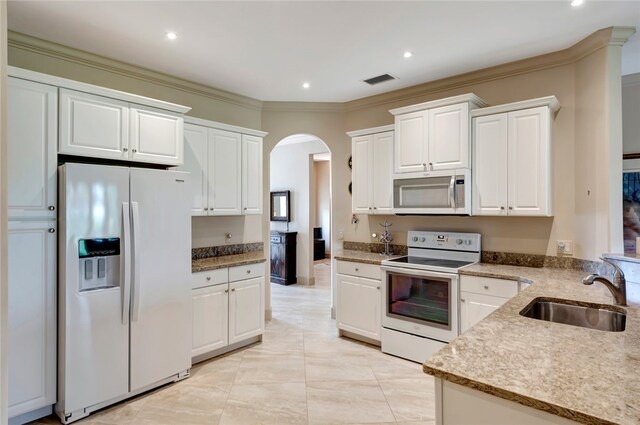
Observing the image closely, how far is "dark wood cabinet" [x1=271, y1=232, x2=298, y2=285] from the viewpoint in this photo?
6613 mm

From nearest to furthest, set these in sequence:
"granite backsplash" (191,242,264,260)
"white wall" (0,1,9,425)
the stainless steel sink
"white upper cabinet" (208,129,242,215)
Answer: "white wall" (0,1,9,425) → the stainless steel sink → "white upper cabinet" (208,129,242,215) → "granite backsplash" (191,242,264,260)

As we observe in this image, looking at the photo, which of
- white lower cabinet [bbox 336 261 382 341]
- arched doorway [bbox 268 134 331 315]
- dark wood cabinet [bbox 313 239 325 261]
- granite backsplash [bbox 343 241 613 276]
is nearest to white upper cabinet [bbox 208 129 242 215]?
white lower cabinet [bbox 336 261 382 341]

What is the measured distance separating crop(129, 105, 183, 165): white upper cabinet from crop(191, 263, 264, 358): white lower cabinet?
1.11 meters

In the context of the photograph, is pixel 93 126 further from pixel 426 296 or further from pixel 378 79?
pixel 426 296

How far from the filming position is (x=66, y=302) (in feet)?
7.63

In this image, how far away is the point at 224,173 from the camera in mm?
3680

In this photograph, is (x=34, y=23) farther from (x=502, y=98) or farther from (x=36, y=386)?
(x=502, y=98)

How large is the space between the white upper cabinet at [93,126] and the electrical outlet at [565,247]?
3854 mm

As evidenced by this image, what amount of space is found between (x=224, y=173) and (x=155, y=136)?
2.83 feet

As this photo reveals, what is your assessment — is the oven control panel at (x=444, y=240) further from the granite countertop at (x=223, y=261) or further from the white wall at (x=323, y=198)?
the white wall at (x=323, y=198)

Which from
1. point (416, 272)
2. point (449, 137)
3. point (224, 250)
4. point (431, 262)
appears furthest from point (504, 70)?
point (224, 250)

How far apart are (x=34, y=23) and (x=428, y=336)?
4159mm

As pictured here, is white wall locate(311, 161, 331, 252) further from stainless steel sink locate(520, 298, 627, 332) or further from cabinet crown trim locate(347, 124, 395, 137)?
stainless steel sink locate(520, 298, 627, 332)

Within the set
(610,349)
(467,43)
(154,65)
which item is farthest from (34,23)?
(610,349)
